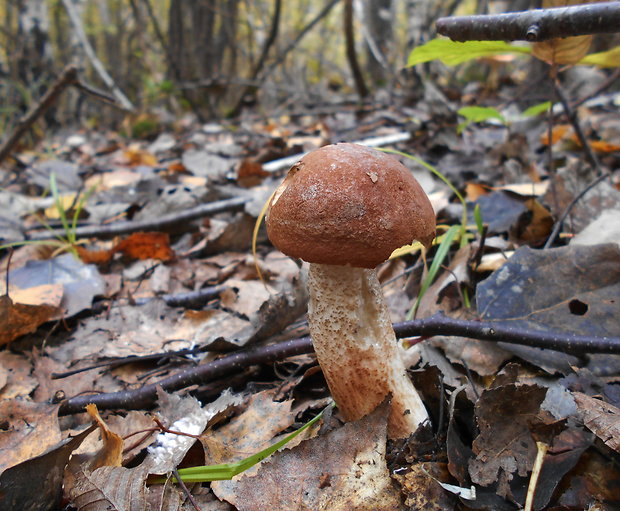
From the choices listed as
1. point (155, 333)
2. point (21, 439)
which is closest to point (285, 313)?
point (155, 333)

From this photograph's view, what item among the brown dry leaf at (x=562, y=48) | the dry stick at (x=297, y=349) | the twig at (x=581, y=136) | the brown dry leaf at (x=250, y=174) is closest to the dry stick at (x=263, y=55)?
the brown dry leaf at (x=250, y=174)

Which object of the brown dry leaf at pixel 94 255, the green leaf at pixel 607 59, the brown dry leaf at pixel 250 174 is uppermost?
the green leaf at pixel 607 59

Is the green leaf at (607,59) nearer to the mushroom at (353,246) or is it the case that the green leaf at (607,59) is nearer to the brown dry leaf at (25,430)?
the mushroom at (353,246)

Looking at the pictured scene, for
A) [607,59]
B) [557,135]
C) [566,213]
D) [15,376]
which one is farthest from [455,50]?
[15,376]

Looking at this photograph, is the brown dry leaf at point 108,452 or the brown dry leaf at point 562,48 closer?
the brown dry leaf at point 108,452

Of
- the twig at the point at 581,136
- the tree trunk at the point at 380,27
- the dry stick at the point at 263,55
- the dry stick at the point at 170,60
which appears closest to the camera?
the twig at the point at 581,136
